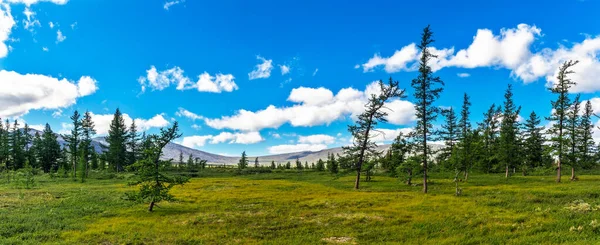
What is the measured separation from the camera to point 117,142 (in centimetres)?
8606

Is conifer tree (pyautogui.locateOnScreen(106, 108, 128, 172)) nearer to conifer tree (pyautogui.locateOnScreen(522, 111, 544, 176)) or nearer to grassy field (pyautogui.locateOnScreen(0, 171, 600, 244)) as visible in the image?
grassy field (pyautogui.locateOnScreen(0, 171, 600, 244))

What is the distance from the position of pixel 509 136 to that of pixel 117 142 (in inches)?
3889

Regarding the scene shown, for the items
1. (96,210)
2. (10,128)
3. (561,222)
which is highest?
(10,128)

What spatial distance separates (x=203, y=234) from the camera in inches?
706

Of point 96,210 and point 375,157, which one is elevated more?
point 375,157

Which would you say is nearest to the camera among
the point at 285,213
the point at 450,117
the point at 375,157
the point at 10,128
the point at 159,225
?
the point at 159,225

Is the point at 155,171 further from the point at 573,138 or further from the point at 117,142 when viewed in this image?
the point at 117,142

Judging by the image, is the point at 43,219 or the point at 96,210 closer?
the point at 43,219

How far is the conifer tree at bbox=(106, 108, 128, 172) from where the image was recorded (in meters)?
85.9

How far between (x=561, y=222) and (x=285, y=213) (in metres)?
17.6

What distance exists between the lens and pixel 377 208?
25672 millimetres

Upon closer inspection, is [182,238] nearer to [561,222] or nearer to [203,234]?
[203,234]

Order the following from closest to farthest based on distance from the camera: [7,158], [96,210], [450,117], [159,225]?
[159,225]
[96,210]
[450,117]
[7,158]

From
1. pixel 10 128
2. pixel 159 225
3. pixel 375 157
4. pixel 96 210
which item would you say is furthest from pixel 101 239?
pixel 10 128
